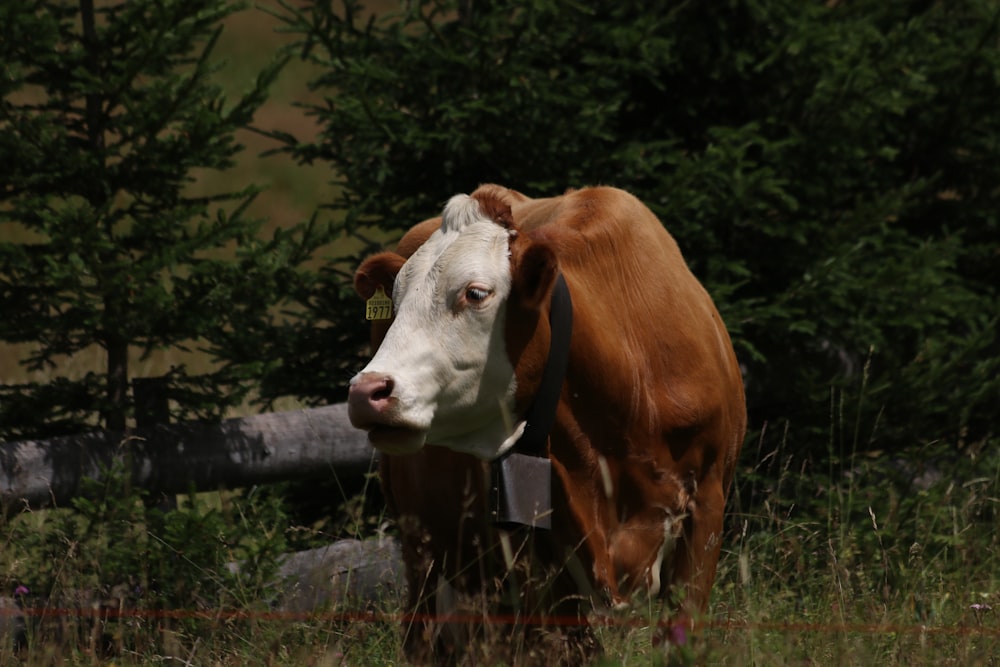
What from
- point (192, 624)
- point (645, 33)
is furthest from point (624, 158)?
point (192, 624)

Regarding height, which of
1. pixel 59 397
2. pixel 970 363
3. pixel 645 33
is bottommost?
pixel 970 363

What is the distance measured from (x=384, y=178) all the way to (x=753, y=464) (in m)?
2.47

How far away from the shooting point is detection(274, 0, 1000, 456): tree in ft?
21.0

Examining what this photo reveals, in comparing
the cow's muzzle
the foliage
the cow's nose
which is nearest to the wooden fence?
the foliage

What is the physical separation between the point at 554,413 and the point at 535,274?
17.6 inches

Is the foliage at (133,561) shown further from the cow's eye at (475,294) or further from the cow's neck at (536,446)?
the cow's eye at (475,294)

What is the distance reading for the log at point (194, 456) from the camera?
4.86 metres

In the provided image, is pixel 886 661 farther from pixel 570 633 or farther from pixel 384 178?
pixel 384 178

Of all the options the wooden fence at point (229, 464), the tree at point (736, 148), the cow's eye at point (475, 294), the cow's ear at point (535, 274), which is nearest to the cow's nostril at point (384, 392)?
the cow's eye at point (475, 294)

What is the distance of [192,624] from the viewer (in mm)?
4656

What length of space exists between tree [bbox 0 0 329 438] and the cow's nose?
197cm

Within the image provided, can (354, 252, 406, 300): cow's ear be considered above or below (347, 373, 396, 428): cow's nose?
above

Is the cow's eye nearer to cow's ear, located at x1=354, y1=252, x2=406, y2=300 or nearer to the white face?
the white face

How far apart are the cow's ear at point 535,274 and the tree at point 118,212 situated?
191 centimetres
